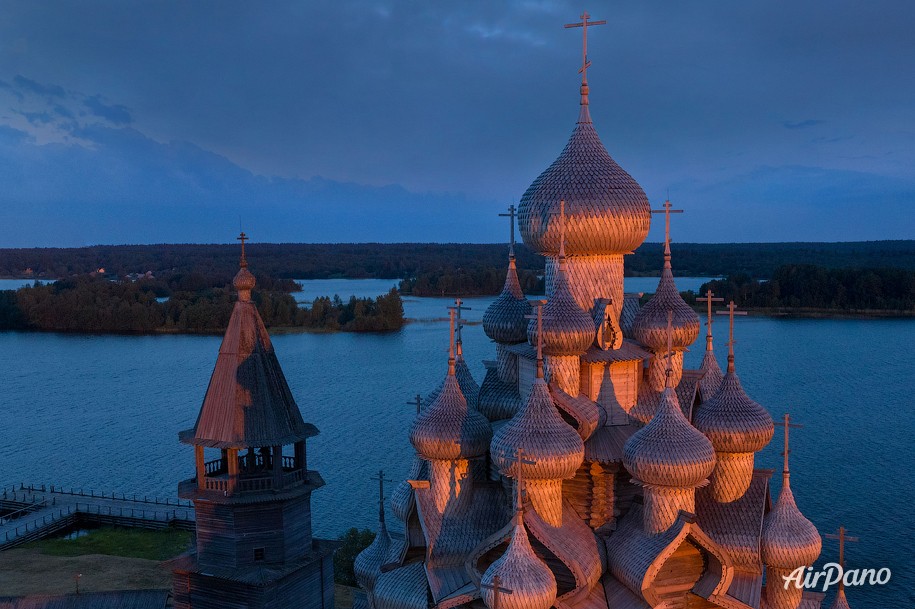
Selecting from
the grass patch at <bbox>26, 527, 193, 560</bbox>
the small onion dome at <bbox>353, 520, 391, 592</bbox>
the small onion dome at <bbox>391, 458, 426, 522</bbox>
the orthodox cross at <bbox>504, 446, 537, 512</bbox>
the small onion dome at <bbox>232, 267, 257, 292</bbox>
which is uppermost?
the small onion dome at <bbox>232, 267, 257, 292</bbox>

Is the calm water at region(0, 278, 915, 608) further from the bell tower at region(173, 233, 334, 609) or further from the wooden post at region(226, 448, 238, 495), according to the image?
the wooden post at region(226, 448, 238, 495)

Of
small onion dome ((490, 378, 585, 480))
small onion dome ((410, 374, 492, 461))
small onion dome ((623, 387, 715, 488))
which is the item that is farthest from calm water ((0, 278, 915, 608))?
small onion dome ((490, 378, 585, 480))

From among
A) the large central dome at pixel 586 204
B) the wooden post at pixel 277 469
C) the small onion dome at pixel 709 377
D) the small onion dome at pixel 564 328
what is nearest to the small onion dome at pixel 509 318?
the large central dome at pixel 586 204

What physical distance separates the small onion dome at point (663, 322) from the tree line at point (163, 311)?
4002 cm

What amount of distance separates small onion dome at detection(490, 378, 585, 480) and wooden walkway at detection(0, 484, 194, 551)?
14.2 meters

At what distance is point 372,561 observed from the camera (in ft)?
33.7

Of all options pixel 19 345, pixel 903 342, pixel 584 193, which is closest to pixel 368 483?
pixel 584 193

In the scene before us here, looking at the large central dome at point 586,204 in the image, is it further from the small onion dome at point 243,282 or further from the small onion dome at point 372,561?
the small onion dome at point 372,561

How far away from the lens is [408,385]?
3216 cm

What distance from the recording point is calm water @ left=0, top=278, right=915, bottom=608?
64.0 ft

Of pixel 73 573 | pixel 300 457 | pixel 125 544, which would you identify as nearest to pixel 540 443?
pixel 300 457

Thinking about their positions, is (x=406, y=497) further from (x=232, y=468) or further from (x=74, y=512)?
(x=74, y=512)

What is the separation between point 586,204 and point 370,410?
2024 centimetres

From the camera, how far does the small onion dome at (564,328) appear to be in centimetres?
850
